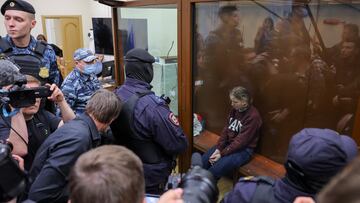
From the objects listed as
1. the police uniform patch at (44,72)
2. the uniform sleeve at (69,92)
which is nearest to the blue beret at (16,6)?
the police uniform patch at (44,72)

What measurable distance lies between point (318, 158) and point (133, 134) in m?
1.24

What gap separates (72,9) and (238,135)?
23.0 ft

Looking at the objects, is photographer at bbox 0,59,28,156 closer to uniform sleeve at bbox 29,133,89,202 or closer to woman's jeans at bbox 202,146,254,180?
uniform sleeve at bbox 29,133,89,202

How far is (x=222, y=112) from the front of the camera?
3.20 m

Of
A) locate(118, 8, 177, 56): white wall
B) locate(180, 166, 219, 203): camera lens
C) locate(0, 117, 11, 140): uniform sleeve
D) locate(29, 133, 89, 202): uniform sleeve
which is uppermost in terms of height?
locate(118, 8, 177, 56): white wall

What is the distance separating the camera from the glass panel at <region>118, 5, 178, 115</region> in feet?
10.5

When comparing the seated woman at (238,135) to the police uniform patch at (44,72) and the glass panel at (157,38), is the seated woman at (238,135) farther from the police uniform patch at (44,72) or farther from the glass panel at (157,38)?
the police uniform patch at (44,72)

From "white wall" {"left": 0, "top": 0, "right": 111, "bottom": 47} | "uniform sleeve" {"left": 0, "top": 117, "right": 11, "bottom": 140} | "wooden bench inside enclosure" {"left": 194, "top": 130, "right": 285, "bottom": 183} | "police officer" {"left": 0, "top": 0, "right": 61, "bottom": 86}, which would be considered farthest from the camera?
"white wall" {"left": 0, "top": 0, "right": 111, "bottom": 47}

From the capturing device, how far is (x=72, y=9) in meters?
8.09

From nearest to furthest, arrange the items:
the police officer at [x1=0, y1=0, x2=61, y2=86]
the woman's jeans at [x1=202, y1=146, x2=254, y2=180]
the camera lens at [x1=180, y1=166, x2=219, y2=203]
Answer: the camera lens at [x1=180, y1=166, x2=219, y2=203] → the police officer at [x1=0, y1=0, x2=61, y2=86] → the woman's jeans at [x1=202, y1=146, x2=254, y2=180]

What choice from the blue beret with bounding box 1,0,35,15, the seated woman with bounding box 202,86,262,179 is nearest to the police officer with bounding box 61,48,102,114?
the blue beret with bounding box 1,0,35,15

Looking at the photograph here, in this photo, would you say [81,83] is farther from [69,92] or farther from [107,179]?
[107,179]

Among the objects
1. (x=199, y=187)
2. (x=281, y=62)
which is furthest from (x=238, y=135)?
(x=199, y=187)

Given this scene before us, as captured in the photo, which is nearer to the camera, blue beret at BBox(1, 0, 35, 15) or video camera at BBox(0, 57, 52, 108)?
video camera at BBox(0, 57, 52, 108)
